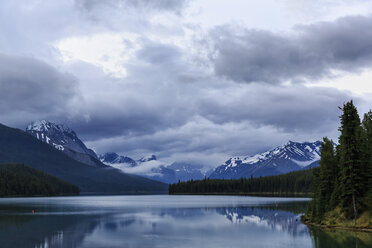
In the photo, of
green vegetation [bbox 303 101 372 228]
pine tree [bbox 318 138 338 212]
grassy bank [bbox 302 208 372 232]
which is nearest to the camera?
grassy bank [bbox 302 208 372 232]

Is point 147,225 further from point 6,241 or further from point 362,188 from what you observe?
point 362,188

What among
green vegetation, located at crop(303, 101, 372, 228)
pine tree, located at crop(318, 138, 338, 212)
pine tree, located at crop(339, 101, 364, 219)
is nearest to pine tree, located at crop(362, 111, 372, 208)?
green vegetation, located at crop(303, 101, 372, 228)

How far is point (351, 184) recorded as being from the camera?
255ft

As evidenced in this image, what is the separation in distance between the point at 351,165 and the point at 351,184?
11.9ft

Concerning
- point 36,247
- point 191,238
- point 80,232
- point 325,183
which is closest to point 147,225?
point 80,232

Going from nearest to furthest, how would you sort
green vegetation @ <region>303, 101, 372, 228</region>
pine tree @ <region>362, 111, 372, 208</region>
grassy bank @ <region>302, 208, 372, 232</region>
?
grassy bank @ <region>302, 208, 372, 232</region>
pine tree @ <region>362, 111, 372, 208</region>
green vegetation @ <region>303, 101, 372, 228</region>

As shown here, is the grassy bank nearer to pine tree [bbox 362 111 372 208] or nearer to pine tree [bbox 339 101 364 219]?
pine tree [bbox 339 101 364 219]

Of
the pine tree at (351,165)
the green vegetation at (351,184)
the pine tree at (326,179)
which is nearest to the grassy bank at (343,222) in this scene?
the green vegetation at (351,184)

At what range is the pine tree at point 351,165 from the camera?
7712cm

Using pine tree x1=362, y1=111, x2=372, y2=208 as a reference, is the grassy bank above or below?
below

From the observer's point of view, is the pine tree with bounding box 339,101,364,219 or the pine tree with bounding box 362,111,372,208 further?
the pine tree with bounding box 339,101,364,219

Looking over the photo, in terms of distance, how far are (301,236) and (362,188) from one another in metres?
16.5

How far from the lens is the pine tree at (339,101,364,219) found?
77.1 m

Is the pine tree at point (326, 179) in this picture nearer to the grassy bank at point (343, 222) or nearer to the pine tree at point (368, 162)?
the grassy bank at point (343, 222)
